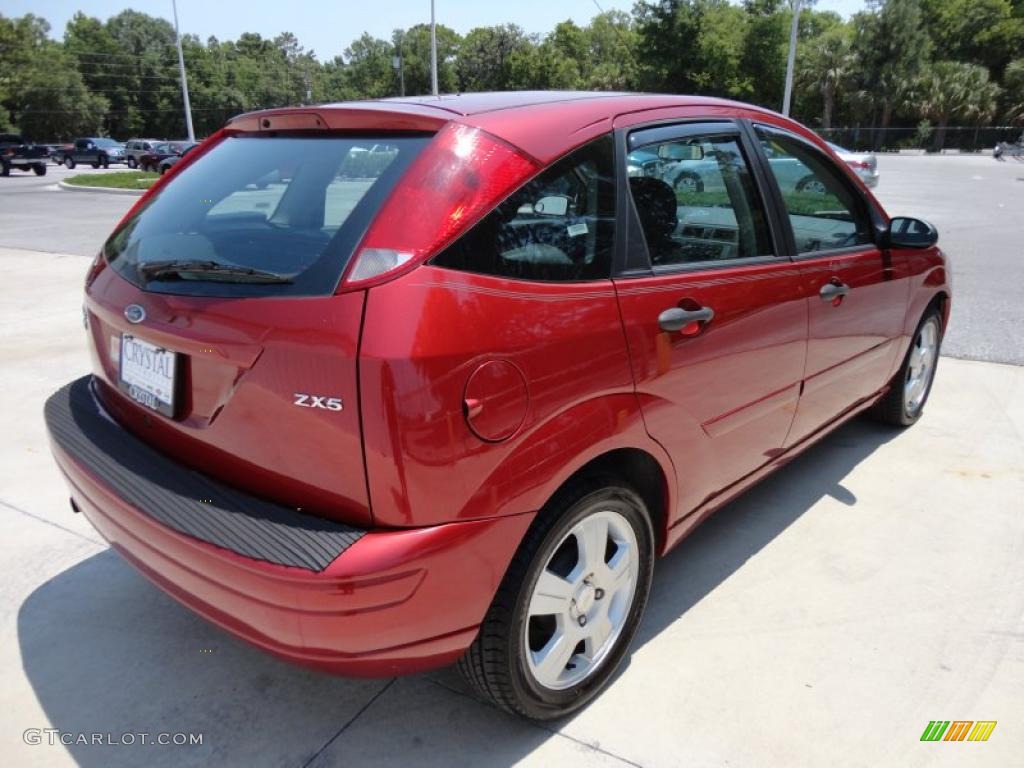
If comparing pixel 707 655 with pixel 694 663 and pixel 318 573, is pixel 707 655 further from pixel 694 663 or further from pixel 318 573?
pixel 318 573

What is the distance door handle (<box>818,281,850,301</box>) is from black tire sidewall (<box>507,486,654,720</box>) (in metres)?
1.29

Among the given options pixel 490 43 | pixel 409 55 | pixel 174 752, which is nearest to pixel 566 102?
pixel 174 752

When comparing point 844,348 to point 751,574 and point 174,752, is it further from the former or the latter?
point 174,752

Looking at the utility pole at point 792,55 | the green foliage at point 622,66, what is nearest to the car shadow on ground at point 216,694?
the utility pole at point 792,55

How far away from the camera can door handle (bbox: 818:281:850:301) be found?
3.02 m

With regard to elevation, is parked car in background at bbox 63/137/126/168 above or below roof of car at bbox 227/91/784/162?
below

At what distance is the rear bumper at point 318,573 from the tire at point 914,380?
124 inches

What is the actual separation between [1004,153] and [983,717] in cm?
5285

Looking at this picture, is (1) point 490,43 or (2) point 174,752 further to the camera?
(1) point 490,43

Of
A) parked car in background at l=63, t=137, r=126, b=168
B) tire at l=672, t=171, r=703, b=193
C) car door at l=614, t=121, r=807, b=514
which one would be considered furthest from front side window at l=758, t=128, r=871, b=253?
parked car in background at l=63, t=137, r=126, b=168

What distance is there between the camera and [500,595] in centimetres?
196

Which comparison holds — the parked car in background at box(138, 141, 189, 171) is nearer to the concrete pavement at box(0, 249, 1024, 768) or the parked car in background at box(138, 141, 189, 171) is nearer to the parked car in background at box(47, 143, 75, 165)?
the parked car in background at box(47, 143, 75, 165)

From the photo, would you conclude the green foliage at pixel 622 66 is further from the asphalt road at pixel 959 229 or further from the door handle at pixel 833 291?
the door handle at pixel 833 291

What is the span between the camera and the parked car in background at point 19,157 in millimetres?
37062
